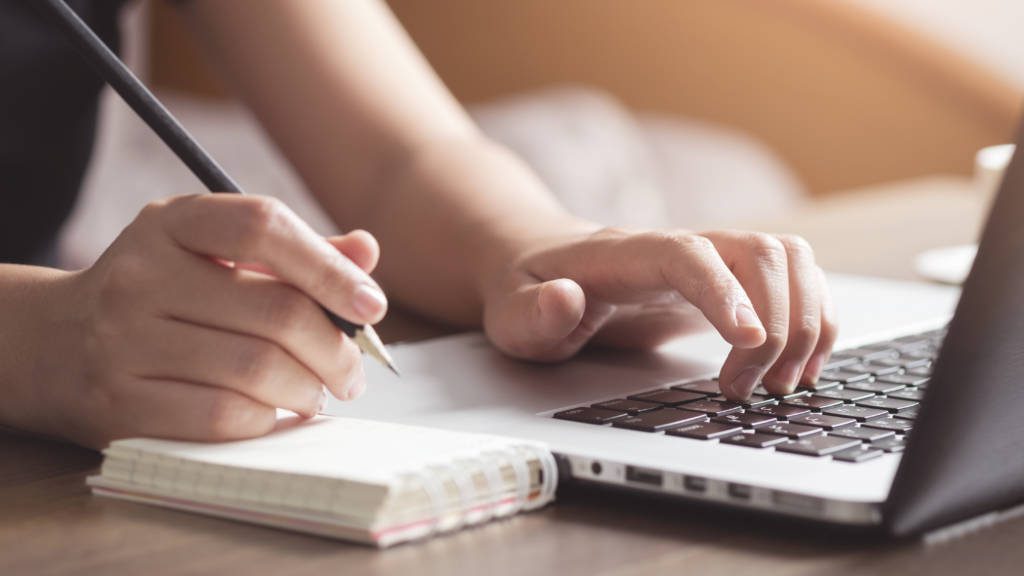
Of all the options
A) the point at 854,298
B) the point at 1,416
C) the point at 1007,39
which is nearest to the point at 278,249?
the point at 1,416

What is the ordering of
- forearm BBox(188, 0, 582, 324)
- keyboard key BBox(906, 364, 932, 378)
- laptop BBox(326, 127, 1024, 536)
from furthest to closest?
forearm BBox(188, 0, 582, 324)
keyboard key BBox(906, 364, 932, 378)
laptop BBox(326, 127, 1024, 536)

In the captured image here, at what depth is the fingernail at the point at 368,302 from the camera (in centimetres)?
40

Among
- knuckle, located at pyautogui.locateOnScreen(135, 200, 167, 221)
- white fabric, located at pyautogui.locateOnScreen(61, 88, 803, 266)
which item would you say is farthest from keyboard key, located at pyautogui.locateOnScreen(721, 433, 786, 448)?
white fabric, located at pyautogui.locateOnScreen(61, 88, 803, 266)

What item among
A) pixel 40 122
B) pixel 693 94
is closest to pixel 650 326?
pixel 40 122

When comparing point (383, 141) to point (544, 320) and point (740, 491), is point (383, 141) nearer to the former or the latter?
point (544, 320)

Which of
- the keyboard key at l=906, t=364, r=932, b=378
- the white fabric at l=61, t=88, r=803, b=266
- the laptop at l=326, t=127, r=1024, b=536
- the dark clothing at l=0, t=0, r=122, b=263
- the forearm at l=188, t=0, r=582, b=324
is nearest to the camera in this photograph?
the laptop at l=326, t=127, r=1024, b=536

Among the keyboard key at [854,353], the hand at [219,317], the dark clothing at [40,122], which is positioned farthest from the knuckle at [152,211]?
the dark clothing at [40,122]

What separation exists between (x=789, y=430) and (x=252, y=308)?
20 centimetres

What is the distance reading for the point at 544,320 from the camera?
0.54 meters

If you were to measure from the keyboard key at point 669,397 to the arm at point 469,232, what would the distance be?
20 millimetres

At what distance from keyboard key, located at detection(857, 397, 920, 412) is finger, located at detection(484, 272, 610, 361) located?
13cm

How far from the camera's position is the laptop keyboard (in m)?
0.42

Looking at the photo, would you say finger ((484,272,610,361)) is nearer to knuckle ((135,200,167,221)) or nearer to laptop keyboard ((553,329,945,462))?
laptop keyboard ((553,329,945,462))

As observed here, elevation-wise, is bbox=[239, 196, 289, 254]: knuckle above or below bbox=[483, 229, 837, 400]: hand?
above
